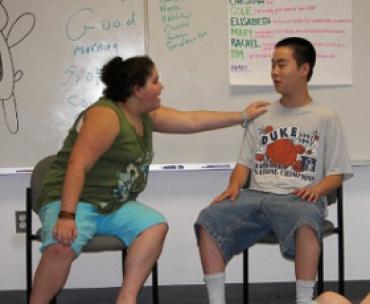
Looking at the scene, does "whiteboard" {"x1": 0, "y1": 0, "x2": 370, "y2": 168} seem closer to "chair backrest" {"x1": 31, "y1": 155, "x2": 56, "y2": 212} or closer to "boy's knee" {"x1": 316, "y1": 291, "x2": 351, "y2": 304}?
"chair backrest" {"x1": 31, "y1": 155, "x2": 56, "y2": 212}

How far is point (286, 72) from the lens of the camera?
244 cm

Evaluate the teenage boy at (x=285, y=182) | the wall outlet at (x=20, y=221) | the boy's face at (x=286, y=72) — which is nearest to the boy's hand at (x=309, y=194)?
the teenage boy at (x=285, y=182)

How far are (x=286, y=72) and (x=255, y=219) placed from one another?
62cm

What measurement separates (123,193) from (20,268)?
3.47 ft

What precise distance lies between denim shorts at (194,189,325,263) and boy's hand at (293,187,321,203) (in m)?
0.02

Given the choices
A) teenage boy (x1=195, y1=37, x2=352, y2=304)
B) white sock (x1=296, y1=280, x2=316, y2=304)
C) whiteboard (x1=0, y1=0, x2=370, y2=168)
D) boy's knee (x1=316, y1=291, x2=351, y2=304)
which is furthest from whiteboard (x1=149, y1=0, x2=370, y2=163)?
boy's knee (x1=316, y1=291, x2=351, y2=304)

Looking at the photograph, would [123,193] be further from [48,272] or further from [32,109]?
[32,109]

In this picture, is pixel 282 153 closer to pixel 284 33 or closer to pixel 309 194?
pixel 309 194

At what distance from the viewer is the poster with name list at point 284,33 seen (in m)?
2.82

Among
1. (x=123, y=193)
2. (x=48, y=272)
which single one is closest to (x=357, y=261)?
(x=123, y=193)

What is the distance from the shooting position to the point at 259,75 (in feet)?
9.30

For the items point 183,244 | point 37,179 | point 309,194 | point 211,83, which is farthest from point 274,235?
point 37,179

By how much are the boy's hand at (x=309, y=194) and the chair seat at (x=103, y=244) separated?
709 mm

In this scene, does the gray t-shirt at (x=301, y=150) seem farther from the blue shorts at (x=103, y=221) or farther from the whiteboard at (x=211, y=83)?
the blue shorts at (x=103, y=221)
